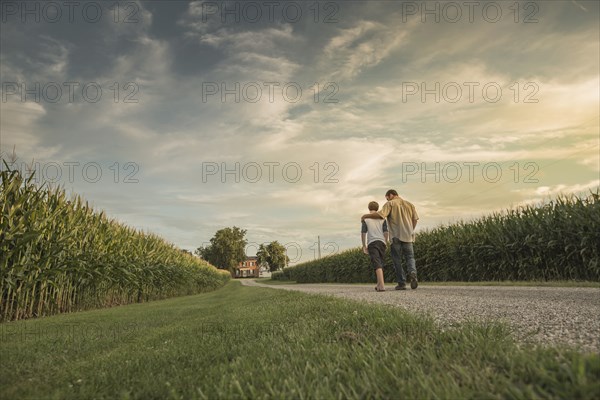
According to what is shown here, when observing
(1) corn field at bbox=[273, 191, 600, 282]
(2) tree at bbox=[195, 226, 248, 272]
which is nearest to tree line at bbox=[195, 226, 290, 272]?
(2) tree at bbox=[195, 226, 248, 272]

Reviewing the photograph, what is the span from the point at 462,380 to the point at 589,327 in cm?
200


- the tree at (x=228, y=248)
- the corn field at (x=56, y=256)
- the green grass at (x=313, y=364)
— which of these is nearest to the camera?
the green grass at (x=313, y=364)

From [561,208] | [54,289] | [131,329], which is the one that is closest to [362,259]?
[561,208]

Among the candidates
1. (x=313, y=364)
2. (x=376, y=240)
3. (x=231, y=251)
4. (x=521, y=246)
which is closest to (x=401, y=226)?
(x=376, y=240)

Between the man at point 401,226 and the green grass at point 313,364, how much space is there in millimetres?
6030

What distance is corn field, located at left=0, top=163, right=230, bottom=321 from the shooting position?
324 inches

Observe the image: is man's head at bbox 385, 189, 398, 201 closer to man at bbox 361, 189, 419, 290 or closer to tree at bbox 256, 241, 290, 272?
man at bbox 361, 189, 419, 290

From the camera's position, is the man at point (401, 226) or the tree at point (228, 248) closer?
the man at point (401, 226)

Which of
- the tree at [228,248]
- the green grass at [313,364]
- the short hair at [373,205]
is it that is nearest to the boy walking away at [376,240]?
the short hair at [373,205]

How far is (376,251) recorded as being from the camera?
394 inches

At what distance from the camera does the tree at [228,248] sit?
364ft

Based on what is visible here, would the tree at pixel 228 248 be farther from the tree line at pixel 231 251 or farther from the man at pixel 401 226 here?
the man at pixel 401 226

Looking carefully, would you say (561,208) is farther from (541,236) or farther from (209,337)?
(209,337)

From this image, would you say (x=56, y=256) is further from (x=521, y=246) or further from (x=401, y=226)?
(x=521, y=246)
